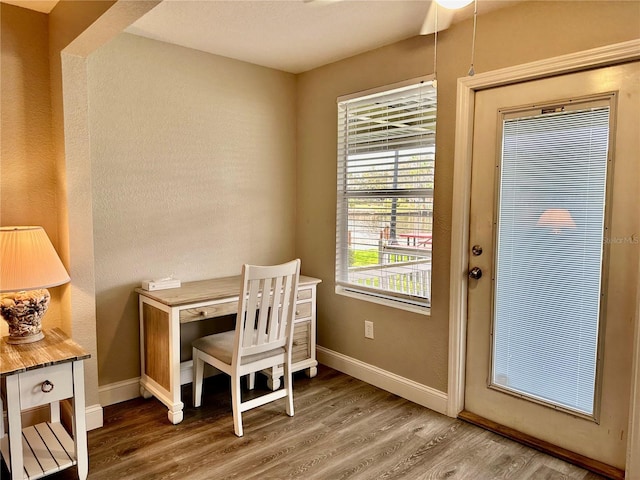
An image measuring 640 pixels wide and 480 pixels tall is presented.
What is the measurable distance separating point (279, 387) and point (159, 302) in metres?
1.04

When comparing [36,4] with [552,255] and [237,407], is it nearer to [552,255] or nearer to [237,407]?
[237,407]

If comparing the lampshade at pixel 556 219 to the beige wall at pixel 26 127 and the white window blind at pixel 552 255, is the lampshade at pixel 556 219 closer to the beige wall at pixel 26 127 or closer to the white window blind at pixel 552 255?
the white window blind at pixel 552 255

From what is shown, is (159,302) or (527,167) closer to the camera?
(527,167)

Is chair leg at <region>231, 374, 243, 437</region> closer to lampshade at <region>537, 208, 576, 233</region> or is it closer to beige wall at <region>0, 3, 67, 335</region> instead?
beige wall at <region>0, 3, 67, 335</region>

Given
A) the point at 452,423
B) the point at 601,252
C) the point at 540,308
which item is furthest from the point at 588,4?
the point at 452,423

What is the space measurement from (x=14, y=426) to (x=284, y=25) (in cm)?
242

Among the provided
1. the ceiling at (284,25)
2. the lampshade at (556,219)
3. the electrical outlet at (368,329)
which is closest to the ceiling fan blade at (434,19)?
the ceiling at (284,25)

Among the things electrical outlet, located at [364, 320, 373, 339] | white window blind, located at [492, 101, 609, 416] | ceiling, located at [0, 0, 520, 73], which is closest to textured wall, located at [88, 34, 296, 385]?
ceiling, located at [0, 0, 520, 73]

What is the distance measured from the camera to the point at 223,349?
2.63 metres

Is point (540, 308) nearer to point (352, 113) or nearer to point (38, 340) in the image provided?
point (352, 113)

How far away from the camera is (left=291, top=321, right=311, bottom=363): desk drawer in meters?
3.16

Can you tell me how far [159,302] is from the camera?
2643mm

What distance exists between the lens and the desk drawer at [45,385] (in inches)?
73.5

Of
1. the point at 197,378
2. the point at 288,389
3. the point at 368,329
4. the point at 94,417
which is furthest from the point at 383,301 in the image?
the point at 94,417
